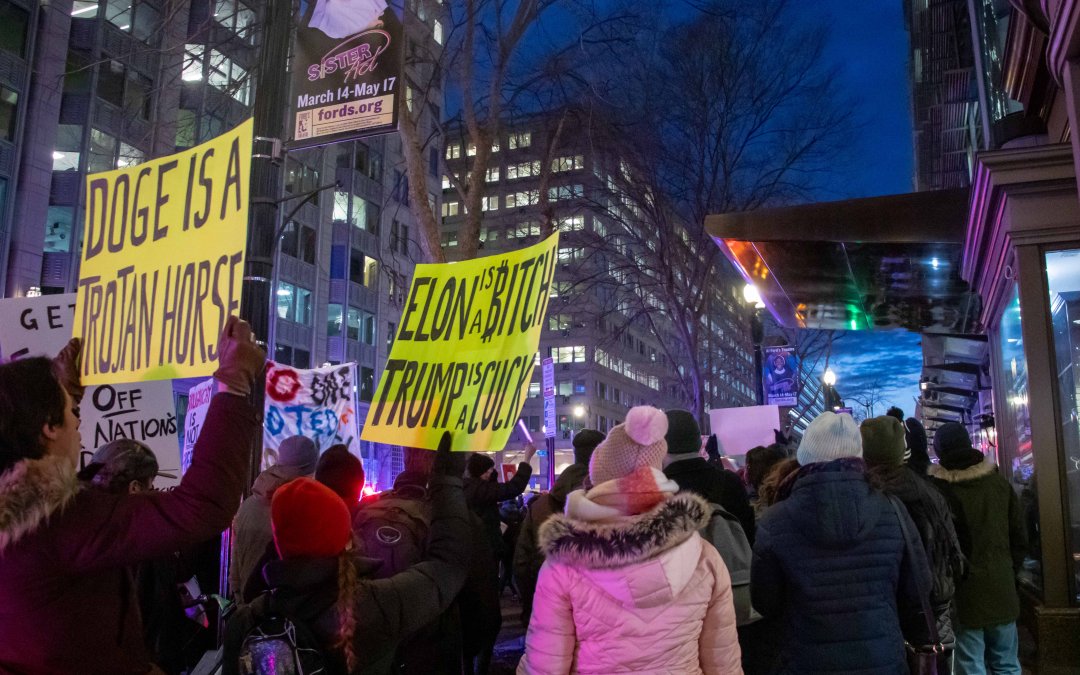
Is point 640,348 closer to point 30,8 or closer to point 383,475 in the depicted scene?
point 383,475

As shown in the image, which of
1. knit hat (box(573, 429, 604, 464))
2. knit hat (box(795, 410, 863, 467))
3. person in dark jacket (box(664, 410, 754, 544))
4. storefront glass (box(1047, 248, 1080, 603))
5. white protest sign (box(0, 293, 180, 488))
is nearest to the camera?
knit hat (box(795, 410, 863, 467))

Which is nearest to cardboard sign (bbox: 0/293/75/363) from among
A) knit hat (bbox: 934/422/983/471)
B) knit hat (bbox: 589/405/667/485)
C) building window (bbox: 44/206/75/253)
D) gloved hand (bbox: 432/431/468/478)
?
gloved hand (bbox: 432/431/468/478)

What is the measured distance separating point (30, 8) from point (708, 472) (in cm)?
3393

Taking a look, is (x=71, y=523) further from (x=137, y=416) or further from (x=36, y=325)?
(x=137, y=416)

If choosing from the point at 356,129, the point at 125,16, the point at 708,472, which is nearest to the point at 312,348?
the point at 125,16

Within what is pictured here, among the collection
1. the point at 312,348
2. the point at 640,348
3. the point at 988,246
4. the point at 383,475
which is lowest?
the point at 383,475

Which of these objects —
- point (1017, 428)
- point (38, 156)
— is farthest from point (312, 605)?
point (38, 156)

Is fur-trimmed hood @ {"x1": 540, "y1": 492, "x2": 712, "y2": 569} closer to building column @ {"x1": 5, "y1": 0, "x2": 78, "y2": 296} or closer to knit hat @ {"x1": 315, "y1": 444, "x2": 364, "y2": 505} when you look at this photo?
knit hat @ {"x1": 315, "y1": 444, "x2": 364, "y2": 505}

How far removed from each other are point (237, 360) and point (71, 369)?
2052 millimetres

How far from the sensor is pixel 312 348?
1768 inches

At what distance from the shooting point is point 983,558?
244 inches

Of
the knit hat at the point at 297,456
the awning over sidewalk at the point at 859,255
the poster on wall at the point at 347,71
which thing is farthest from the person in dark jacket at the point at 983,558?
the poster on wall at the point at 347,71

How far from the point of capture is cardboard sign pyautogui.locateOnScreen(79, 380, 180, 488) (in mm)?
8055

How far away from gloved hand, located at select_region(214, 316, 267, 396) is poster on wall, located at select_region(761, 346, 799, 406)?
17.7 meters
